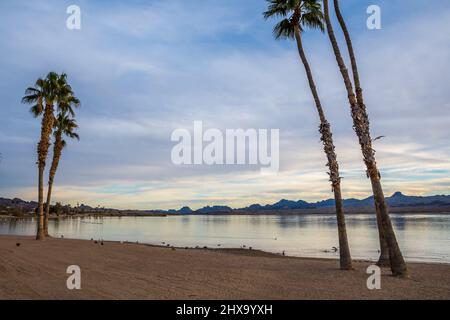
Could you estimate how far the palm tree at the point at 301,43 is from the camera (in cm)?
1571

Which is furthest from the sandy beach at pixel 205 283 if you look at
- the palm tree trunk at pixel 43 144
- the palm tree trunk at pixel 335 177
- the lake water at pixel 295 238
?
the lake water at pixel 295 238

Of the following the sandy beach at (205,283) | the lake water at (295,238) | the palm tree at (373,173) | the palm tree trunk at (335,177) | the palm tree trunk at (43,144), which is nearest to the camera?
the sandy beach at (205,283)

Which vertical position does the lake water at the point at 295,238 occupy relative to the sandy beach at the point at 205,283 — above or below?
below

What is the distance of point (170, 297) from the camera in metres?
A: 10.2

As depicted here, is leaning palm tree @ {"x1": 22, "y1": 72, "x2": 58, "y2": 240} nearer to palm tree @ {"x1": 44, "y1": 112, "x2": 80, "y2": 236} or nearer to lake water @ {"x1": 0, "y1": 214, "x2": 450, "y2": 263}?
palm tree @ {"x1": 44, "y1": 112, "x2": 80, "y2": 236}

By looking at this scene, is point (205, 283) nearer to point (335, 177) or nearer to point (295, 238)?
point (335, 177)

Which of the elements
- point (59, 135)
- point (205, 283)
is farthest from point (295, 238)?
point (205, 283)

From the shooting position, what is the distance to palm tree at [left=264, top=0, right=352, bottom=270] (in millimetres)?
15711

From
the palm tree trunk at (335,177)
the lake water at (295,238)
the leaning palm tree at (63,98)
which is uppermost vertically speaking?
the leaning palm tree at (63,98)

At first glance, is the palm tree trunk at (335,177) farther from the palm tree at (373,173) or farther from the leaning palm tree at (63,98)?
the leaning palm tree at (63,98)

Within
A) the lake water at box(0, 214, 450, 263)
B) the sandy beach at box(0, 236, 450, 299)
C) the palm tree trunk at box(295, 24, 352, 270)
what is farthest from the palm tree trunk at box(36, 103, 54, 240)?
the palm tree trunk at box(295, 24, 352, 270)
